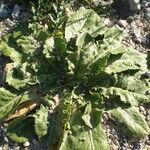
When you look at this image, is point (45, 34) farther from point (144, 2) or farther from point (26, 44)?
point (144, 2)

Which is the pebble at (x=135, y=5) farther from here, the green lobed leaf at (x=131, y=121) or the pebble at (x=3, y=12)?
the pebble at (x=3, y=12)

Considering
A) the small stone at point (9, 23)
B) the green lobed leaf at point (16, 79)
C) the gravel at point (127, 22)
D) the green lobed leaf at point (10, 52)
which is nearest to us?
the green lobed leaf at point (16, 79)

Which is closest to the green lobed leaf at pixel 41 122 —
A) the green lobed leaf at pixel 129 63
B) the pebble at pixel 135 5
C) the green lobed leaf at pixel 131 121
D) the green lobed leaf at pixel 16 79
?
the green lobed leaf at pixel 16 79

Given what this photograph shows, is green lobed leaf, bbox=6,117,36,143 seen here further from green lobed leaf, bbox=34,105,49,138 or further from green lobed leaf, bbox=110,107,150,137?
green lobed leaf, bbox=110,107,150,137

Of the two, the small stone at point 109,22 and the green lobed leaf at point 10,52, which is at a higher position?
the green lobed leaf at point 10,52

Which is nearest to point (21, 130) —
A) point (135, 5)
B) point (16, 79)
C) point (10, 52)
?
point (16, 79)

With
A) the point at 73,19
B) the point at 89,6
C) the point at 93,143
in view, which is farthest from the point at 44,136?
the point at 89,6

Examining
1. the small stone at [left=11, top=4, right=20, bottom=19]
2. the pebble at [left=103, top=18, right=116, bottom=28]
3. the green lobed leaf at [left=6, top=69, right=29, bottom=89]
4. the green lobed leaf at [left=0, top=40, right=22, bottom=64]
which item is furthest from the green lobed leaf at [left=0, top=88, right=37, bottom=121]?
the pebble at [left=103, top=18, right=116, bottom=28]

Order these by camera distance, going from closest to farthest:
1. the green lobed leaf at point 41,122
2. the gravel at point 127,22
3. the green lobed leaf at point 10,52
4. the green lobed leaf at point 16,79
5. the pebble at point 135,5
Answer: the green lobed leaf at point 41,122
the green lobed leaf at point 16,79
the green lobed leaf at point 10,52
the gravel at point 127,22
the pebble at point 135,5
